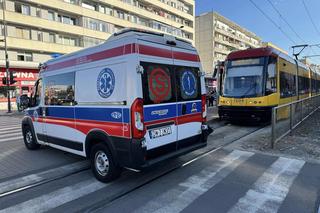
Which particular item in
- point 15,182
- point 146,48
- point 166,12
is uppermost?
point 166,12

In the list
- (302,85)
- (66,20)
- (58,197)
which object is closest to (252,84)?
(302,85)

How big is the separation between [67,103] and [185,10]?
51594 mm

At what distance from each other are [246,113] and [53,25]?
27162 mm

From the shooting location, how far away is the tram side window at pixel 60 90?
5566 millimetres

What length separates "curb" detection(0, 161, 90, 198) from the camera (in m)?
4.69

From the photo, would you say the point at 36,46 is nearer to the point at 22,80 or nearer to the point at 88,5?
the point at 22,80

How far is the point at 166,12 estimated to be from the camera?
154ft

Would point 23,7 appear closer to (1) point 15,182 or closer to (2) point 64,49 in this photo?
(2) point 64,49

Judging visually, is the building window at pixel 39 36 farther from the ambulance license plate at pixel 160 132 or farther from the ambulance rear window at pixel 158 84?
the ambulance license plate at pixel 160 132

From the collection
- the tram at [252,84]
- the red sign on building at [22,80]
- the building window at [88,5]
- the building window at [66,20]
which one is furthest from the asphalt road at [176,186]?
the building window at [88,5]

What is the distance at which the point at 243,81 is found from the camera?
1099 centimetres

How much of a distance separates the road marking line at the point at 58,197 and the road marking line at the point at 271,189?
247cm

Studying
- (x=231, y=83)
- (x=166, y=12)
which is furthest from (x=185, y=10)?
(x=231, y=83)

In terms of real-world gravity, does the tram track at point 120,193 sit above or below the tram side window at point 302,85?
below
